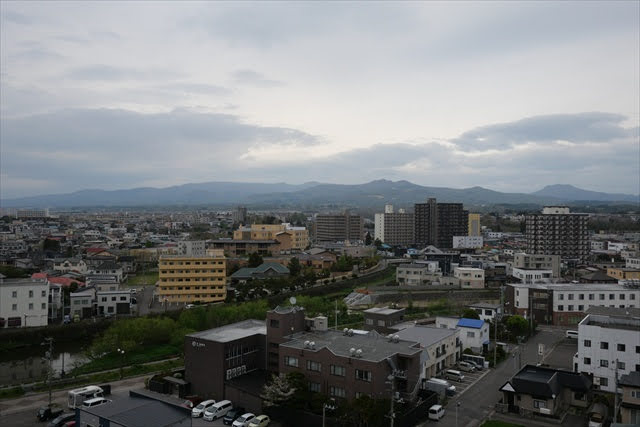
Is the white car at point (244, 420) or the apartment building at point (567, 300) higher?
the apartment building at point (567, 300)

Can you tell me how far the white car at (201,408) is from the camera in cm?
1244

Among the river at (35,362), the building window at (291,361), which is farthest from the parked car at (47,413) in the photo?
the building window at (291,361)

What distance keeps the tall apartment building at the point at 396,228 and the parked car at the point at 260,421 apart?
166ft

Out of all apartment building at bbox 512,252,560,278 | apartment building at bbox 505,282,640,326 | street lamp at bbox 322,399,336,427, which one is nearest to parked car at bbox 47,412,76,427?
street lamp at bbox 322,399,336,427

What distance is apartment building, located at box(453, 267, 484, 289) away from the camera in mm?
31328

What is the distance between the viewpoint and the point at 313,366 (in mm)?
12883

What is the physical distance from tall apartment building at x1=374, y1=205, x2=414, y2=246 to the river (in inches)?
1761

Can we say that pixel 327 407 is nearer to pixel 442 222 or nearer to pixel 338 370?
pixel 338 370

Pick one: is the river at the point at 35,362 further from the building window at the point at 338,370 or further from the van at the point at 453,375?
the van at the point at 453,375

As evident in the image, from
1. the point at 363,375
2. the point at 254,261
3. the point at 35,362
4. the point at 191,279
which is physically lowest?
the point at 35,362

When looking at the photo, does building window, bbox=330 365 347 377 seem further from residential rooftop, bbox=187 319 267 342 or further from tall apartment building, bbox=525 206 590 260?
tall apartment building, bbox=525 206 590 260

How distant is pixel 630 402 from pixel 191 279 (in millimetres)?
21661

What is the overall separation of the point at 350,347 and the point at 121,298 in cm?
1640

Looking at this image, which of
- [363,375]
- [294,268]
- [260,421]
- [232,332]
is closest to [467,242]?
[294,268]
